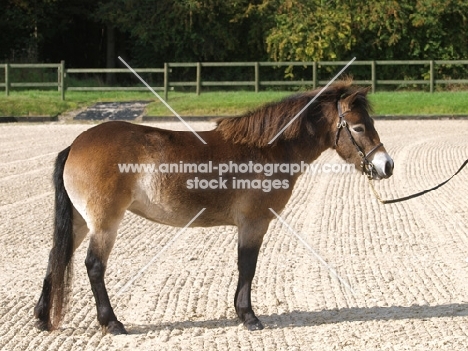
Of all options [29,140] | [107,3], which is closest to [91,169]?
[29,140]

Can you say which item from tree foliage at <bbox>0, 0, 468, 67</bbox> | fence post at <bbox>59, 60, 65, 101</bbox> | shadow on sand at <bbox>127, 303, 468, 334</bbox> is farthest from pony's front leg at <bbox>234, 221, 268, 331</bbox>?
tree foliage at <bbox>0, 0, 468, 67</bbox>

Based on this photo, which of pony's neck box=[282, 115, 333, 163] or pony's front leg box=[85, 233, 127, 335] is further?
pony's neck box=[282, 115, 333, 163]

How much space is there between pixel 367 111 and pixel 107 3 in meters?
32.9

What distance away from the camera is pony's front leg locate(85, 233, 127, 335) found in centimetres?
623

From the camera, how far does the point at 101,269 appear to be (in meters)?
6.25

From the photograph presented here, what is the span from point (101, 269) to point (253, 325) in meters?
1.09

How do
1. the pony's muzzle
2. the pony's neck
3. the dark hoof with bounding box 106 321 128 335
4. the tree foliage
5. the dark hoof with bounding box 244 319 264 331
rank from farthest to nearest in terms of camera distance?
the tree foliage < the pony's neck < the pony's muzzle < the dark hoof with bounding box 244 319 264 331 < the dark hoof with bounding box 106 321 128 335

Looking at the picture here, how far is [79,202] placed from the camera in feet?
20.7

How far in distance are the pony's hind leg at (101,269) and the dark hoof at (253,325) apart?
2.69 ft

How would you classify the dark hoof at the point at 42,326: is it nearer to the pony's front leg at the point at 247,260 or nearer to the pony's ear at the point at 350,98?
the pony's front leg at the point at 247,260

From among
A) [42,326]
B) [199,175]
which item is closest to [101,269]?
[42,326]

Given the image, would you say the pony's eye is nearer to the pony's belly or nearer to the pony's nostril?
the pony's nostril

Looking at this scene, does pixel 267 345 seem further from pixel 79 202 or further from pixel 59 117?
pixel 59 117

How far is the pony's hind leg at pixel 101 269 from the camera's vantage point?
20.4 ft
